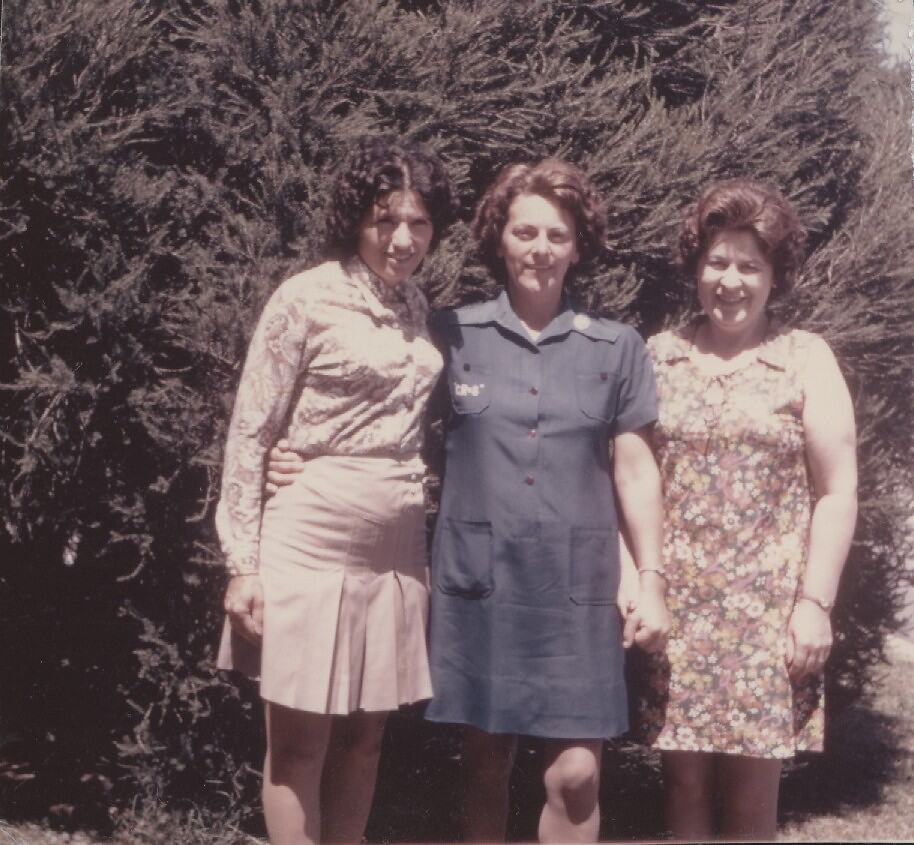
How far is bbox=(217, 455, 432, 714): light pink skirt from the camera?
3049 millimetres

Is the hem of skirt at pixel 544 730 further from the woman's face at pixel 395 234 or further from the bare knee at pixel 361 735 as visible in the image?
the woman's face at pixel 395 234

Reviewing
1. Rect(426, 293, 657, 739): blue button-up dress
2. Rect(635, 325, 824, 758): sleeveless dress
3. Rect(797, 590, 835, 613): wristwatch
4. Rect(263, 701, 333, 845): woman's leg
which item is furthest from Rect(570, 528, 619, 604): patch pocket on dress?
Rect(263, 701, 333, 845): woman's leg

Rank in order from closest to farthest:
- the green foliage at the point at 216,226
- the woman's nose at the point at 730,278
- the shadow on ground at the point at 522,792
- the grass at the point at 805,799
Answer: the woman's nose at the point at 730,278 < the green foliage at the point at 216,226 < the grass at the point at 805,799 < the shadow on ground at the point at 522,792

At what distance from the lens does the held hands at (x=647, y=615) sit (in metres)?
3.26

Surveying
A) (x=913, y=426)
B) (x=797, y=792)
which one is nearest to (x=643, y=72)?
(x=913, y=426)

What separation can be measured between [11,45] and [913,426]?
387 cm

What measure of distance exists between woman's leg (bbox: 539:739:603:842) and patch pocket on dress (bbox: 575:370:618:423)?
1.00 m

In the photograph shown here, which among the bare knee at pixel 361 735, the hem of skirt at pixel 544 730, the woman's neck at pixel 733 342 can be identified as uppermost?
the woman's neck at pixel 733 342

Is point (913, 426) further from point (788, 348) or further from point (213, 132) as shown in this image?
point (213, 132)

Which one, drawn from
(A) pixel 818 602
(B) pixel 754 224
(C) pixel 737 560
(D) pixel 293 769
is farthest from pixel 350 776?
(B) pixel 754 224

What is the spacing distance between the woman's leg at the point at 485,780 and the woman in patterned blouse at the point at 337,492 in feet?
0.97

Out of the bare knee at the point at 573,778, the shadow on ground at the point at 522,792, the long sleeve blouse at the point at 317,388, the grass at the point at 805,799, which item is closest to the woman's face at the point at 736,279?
the long sleeve blouse at the point at 317,388

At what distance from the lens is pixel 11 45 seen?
3.39 m

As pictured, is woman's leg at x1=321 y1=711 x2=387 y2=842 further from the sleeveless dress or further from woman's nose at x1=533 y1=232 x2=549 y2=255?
woman's nose at x1=533 y1=232 x2=549 y2=255
